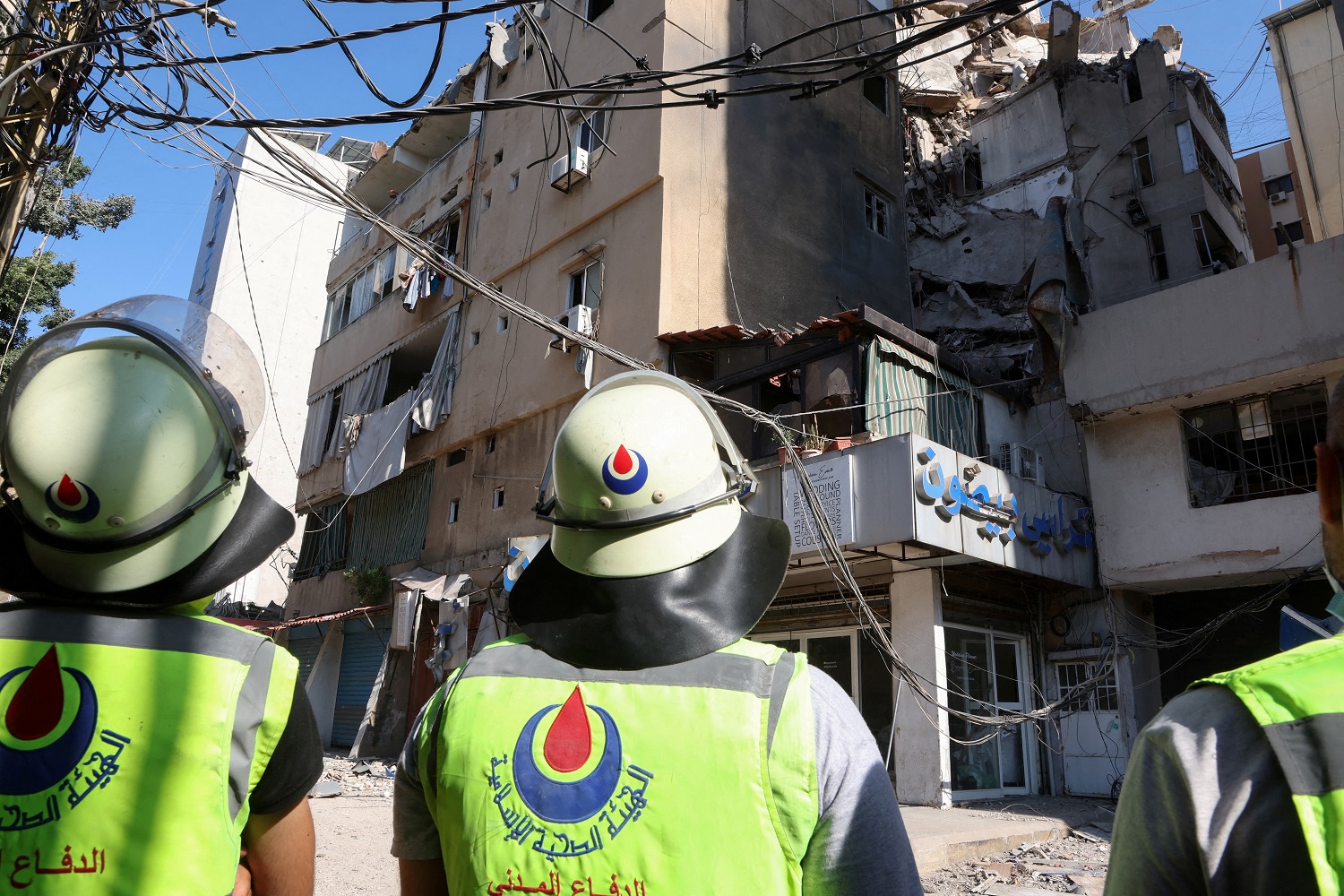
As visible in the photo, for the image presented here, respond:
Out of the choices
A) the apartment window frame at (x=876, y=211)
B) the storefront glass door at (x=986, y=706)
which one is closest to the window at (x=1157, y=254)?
Result: the apartment window frame at (x=876, y=211)

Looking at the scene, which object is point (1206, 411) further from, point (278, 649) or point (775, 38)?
point (278, 649)

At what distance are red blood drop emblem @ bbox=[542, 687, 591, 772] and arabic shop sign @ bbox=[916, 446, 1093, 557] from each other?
9.61m

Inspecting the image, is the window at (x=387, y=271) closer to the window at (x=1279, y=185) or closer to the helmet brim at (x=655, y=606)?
the helmet brim at (x=655, y=606)

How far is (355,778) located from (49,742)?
13947 mm

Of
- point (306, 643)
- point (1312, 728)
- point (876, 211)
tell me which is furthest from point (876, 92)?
point (1312, 728)

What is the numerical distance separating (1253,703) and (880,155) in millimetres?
19954

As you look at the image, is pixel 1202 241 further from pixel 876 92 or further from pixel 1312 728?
pixel 1312 728

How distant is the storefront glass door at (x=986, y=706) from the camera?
11.8 metres

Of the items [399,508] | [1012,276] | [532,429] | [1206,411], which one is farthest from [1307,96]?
[399,508]

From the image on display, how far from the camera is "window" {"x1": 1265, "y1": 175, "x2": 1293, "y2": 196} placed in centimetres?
2642

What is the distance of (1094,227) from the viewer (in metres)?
18.9

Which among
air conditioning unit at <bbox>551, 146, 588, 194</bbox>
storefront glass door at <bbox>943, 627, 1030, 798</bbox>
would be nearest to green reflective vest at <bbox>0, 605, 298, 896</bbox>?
storefront glass door at <bbox>943, 627, 1030, 798</bbox>

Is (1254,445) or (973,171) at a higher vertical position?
(973,171)

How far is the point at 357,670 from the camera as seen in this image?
19625 millimetres
